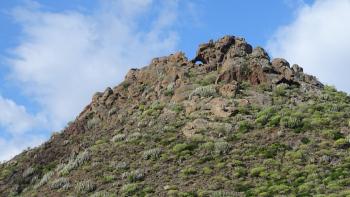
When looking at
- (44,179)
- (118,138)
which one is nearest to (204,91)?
(118,138)

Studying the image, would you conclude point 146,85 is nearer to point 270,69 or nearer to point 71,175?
point 270,69

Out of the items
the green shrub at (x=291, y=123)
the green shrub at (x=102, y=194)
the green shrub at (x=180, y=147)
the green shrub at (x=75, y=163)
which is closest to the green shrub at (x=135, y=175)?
the green shrub at (x=102, y=194)

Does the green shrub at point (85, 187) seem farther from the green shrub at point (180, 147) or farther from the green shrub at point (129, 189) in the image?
the green shrub at point (180, 147)

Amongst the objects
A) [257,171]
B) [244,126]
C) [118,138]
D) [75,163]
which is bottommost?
[257,171]

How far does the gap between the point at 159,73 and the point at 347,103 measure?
14646mm

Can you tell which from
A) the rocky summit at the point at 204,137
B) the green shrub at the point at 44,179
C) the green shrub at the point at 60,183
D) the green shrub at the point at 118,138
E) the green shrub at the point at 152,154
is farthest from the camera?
the green shrub at the point at 118,138

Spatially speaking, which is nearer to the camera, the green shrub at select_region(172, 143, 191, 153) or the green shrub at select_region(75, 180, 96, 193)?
the green shrub at select_region(75, 180, 96, 193)

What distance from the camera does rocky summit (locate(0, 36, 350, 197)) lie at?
3191 cm

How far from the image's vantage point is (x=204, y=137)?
122 feet

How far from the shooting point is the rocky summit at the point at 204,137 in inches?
1256

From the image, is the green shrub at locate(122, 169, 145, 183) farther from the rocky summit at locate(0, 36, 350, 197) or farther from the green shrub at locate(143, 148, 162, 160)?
the green shrub at locate(143, 148, 162, 160)

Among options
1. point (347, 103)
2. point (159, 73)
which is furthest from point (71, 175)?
point (347, 103)

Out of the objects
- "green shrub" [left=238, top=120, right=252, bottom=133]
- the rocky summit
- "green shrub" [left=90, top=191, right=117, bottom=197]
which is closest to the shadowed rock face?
the rocky summit

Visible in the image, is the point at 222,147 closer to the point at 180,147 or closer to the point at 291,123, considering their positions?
the point at 180,147
